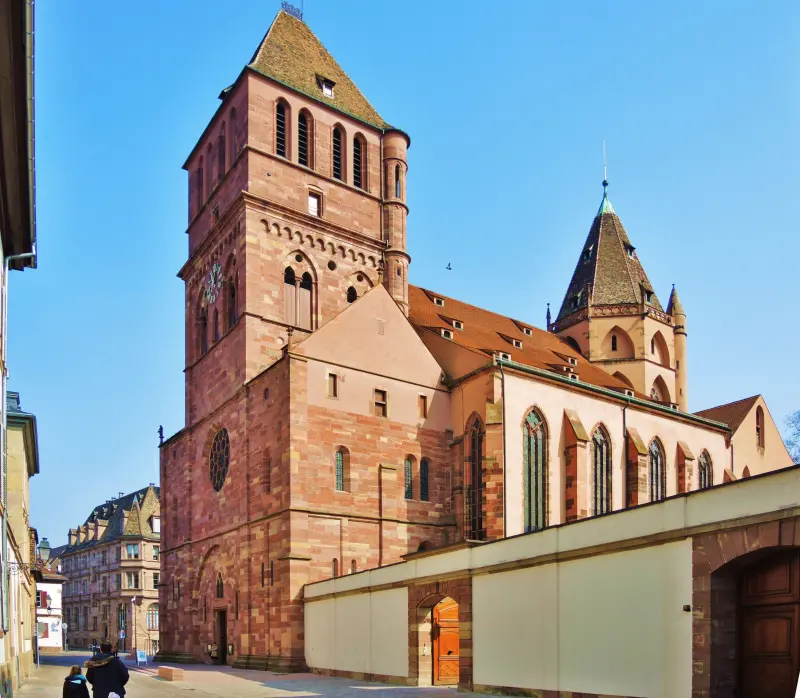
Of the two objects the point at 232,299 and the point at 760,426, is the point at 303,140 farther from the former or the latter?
the point at 760,426

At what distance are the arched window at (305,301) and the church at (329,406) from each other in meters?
0.08

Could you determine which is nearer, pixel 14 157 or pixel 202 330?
pixel 14 157

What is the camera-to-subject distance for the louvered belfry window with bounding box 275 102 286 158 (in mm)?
37650

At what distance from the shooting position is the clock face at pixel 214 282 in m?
37.8

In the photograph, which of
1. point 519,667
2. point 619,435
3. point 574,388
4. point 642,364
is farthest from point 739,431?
point 519,667

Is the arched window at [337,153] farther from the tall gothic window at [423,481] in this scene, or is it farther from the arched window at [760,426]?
the arched window at [760,426]

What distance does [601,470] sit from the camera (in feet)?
123

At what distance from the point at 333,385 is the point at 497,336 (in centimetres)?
1268

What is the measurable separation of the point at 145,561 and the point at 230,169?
5226 cm

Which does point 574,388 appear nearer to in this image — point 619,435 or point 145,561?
point 619,435

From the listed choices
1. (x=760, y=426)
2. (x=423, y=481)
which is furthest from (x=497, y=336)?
(x=760, y=426)

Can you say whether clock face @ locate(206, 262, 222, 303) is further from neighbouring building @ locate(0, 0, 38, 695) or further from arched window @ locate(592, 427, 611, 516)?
neighbouring building @ locate(0, 0, 38, 695)

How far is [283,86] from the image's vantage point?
3797 centimetres

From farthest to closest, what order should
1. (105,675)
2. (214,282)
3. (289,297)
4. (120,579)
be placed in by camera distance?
(120,579), (214,282), (289,297), (105,675)
